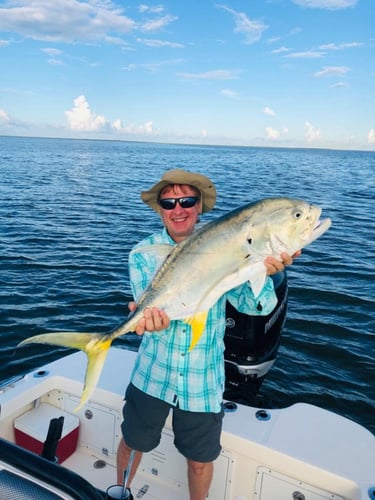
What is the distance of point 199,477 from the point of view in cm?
348

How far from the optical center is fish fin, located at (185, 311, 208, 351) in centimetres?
305

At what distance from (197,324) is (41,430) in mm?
2437

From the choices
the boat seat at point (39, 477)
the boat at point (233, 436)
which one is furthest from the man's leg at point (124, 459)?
the boat seat at point (39, 477)

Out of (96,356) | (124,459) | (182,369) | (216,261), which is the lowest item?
(124,459)

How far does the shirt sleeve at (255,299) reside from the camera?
325cm

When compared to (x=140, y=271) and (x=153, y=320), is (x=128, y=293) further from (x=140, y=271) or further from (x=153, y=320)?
(x=153, y=320)

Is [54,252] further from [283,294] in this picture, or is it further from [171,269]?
[171,269]

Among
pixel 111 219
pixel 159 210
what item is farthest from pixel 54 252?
pixel 159 210

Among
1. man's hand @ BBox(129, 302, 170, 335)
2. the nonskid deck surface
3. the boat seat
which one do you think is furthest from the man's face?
the boat seat

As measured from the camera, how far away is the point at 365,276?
41.4ft

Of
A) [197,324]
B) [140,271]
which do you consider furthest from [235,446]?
[140,271]

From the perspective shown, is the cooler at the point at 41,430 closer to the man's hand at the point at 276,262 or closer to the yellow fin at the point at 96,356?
the yellow fin at the point at 96,356

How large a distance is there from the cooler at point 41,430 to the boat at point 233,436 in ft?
0.04

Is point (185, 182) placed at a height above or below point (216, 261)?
above
